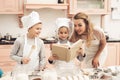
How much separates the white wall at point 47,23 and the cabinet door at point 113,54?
500mm

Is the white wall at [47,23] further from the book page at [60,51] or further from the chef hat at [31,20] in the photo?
the book page at [60,51]

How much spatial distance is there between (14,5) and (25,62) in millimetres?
1933

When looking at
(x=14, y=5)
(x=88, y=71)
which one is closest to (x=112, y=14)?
(x=14, y=5)

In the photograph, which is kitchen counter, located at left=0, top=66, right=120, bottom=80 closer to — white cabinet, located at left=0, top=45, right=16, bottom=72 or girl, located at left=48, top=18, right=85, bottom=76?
girl, located at left=48, top=18, right=85, bottom=76

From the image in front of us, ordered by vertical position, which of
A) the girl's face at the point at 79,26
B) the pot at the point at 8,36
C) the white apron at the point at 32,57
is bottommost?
the white apron at the point at 32,57

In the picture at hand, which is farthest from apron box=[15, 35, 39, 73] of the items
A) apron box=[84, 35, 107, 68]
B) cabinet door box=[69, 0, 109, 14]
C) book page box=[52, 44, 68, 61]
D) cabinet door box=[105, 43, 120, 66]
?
cabinet door box=[105, 43, 120, 66]

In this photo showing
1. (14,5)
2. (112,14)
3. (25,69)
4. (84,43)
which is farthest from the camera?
(112,14)

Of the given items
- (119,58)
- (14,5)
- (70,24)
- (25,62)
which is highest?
(14,5)

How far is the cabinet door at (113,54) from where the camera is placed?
4184 mm

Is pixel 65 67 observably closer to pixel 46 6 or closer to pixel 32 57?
pixel 32 57

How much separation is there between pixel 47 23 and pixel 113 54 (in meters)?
1.23

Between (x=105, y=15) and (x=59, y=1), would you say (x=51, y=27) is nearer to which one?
(x=59, y=1)

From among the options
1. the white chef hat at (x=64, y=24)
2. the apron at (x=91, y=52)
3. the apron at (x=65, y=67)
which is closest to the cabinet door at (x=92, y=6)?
the apron at (x=91, y=52)

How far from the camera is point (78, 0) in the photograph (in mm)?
4191
